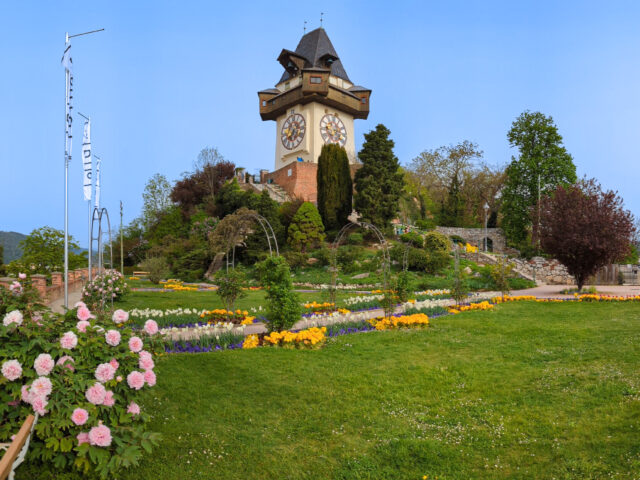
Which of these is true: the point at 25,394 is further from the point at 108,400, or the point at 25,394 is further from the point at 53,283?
the point at 53,283

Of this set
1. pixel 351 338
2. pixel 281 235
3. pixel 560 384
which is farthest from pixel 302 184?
pixel 560 384

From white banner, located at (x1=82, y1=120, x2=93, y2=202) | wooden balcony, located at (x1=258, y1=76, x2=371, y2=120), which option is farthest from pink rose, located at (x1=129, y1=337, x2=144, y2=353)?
wooden balcony, located at (x1=258, y1=76, x2=371, y2=120)

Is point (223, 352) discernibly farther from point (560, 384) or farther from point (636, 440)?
point (636, 440)

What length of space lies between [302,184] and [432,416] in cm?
3095

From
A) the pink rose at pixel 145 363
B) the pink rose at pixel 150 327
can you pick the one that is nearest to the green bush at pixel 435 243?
the pink rose at pixel 150 327

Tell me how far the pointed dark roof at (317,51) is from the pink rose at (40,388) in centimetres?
3837

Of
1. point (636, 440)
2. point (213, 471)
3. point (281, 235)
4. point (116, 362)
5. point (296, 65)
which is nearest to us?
point (116, 362)

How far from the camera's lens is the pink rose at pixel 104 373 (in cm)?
297

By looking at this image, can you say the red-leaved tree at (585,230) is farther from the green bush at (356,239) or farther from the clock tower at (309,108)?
the clock tower at (309,108)

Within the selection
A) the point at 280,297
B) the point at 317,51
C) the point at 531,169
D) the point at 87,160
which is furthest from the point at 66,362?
the point at 317,51

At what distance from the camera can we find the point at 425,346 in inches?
277

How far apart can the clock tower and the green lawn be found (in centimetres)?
2877

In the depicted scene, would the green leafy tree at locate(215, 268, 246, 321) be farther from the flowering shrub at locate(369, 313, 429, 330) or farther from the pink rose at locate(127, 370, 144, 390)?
the pink rose at locate(127, 370, 144, 390)

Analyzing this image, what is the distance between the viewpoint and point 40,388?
2814 mm
